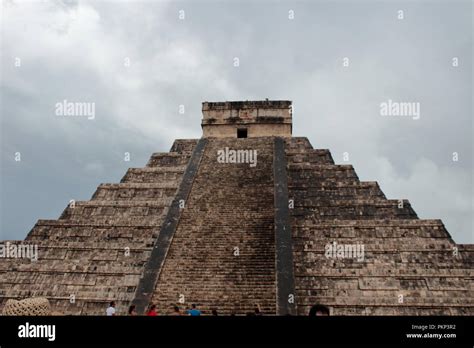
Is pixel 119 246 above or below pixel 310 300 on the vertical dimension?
above

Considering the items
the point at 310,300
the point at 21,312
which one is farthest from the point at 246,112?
the point at 21,312

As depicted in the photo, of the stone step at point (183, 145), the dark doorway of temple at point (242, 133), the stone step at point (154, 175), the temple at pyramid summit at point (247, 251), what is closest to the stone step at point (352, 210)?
the temple at pyramid summit at point (247, 251)

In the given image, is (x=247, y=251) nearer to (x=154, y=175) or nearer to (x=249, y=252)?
(x=249, y=252)

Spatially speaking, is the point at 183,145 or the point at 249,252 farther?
the point at 183,145

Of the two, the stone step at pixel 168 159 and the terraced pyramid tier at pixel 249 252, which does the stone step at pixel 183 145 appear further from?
the terraced pyramid tier at pixel 249 252

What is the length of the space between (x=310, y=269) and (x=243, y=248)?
1.75m

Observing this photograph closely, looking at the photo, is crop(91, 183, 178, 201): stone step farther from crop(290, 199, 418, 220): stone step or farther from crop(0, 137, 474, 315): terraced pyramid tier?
crop(290, 199, 418, 220): stone step

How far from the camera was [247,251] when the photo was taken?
1131cm

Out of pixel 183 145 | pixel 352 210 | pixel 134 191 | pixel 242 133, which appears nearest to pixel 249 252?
pixel 352 210

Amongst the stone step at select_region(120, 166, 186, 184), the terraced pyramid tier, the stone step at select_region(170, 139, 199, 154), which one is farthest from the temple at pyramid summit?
the stone step at select_region(170, 139, 199, 154)

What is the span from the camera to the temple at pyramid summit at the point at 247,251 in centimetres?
1001

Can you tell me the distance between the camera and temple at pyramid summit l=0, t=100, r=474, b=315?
10.0 m
